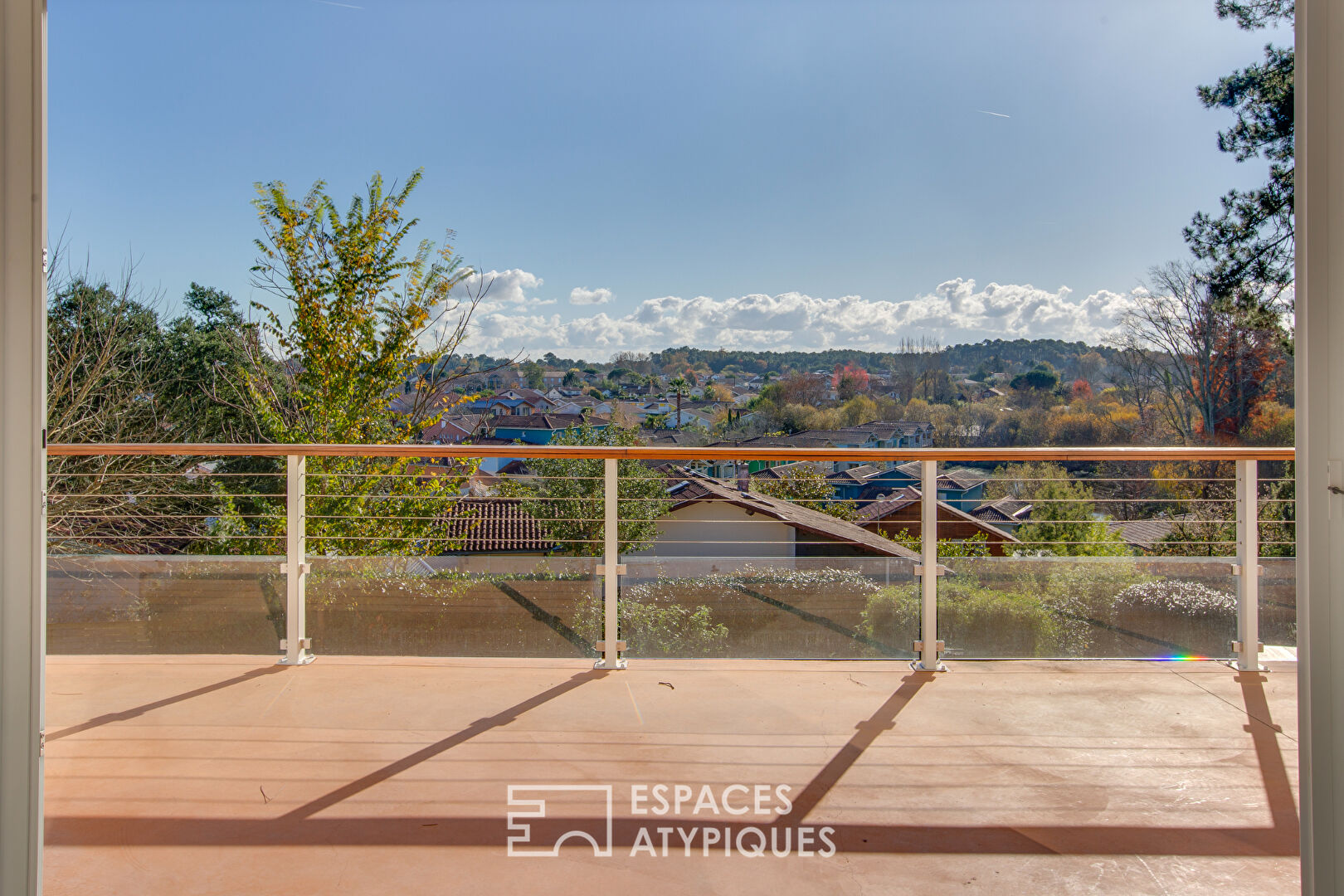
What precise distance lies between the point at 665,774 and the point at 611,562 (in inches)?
38.6

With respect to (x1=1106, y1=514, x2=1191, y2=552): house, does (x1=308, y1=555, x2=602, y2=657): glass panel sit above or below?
below

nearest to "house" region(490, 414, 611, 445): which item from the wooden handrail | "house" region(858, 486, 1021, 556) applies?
the wooden handrail

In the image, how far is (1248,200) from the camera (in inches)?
152

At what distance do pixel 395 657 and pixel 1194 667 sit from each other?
264 centimetres

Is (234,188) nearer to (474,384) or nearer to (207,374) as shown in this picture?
(207,374)

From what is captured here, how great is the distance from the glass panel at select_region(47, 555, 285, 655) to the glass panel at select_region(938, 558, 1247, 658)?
7.48 feet

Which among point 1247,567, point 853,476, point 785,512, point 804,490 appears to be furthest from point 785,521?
point 1247,567

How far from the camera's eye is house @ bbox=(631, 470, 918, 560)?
8.76 ft

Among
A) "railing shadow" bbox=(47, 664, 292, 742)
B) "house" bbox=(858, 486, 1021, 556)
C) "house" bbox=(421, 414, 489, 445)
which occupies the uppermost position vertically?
"house" bbox=(421, 414, 489, 445)

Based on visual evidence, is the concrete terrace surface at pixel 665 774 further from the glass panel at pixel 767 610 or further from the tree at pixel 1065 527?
the tree at pixel 1065 527

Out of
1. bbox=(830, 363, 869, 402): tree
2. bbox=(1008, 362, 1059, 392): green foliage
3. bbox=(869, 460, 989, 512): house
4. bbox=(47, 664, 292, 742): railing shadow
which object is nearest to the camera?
bbox=(47, 664, 292, 742): railing shadow
